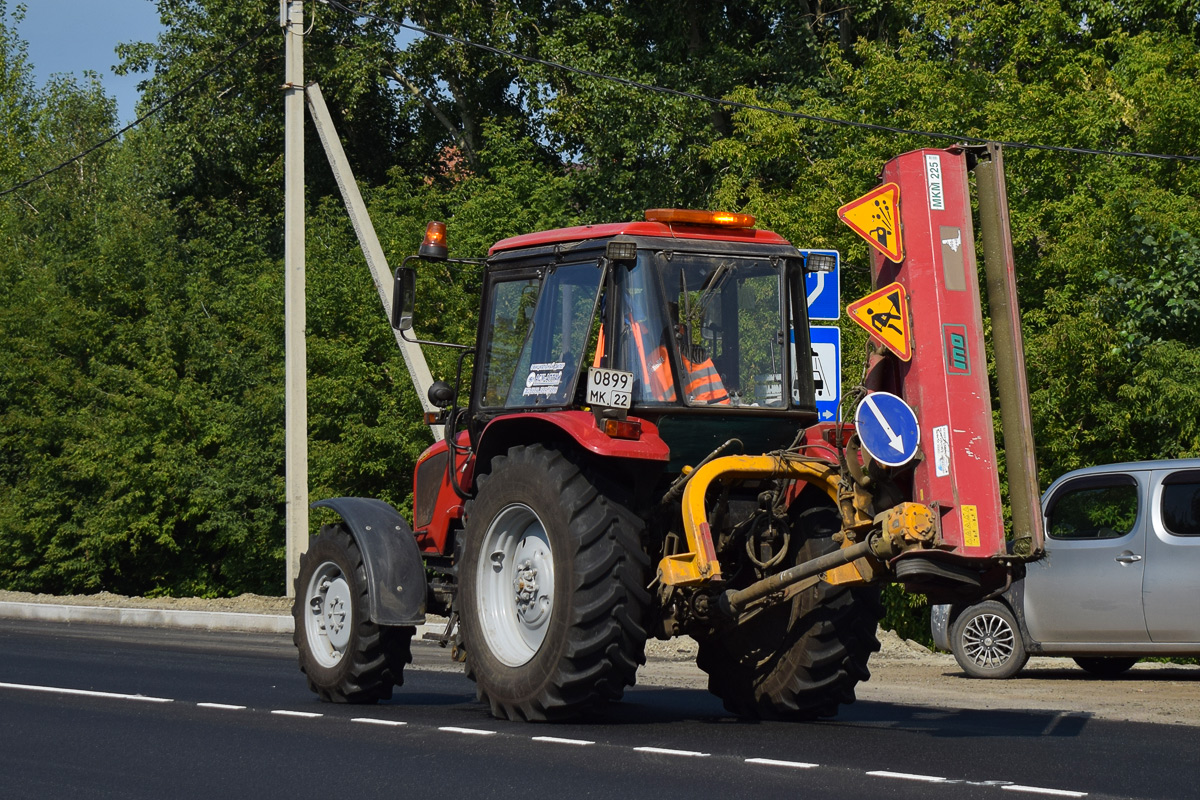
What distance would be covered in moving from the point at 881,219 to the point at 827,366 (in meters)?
3.63

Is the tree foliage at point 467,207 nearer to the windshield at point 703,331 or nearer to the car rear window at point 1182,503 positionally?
the car rear window at point 1182,503

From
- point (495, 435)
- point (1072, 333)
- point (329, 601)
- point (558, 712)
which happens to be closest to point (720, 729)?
point (558, 712)

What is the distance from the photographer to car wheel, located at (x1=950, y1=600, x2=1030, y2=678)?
45.8 ft

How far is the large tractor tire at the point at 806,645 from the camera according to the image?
28.3 feet

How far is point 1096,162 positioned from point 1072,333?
120 inches

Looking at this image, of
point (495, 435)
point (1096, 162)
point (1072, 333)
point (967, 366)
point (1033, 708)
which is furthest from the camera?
point (1096, 162)

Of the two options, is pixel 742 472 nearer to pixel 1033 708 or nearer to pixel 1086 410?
pixel 1033 708

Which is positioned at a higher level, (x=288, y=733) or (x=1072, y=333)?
(x=1072, y=333)

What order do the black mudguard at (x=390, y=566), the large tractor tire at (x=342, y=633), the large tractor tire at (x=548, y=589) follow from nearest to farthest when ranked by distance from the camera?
the large tractor tire at (x=548, y=589), the black mudguard at (x=390, y=566), the large tractor tire at (x=342, y=633)

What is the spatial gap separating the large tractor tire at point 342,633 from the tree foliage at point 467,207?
10.5 metres

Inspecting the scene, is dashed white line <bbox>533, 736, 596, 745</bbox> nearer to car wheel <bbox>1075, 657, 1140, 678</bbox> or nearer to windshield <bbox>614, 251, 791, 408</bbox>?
windshield <bbox>614, 251, 791, 408</bbox>

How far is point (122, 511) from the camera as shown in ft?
98.6

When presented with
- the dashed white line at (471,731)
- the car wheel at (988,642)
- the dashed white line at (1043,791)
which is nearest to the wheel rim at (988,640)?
the car wheel at (988,642)

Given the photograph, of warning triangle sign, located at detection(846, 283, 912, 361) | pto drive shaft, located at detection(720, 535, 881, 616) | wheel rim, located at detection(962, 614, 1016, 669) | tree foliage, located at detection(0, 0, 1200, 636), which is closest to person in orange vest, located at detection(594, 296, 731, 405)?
pto drive shaft, located at detection(720, 535, 881, 616)
